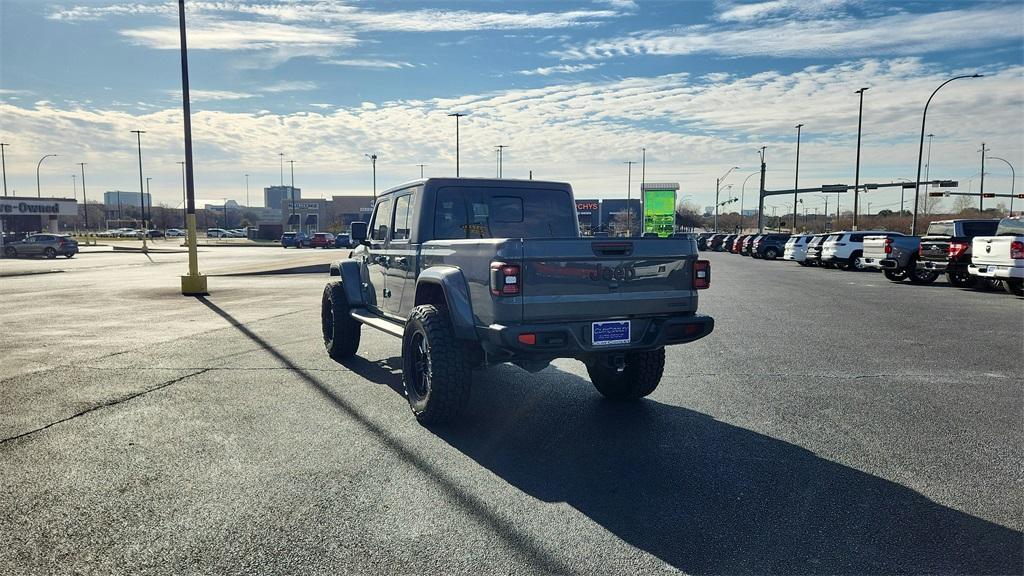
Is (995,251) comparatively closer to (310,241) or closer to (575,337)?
(575,337)

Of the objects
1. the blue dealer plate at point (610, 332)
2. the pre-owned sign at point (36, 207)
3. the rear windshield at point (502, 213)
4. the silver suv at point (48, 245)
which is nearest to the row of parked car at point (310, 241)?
the pre-owned sign at point (36, 207)

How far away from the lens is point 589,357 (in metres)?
5.65

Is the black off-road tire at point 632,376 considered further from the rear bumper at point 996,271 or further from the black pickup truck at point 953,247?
the black pickup truck at point 953,247

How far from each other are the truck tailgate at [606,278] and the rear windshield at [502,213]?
62.8 inches

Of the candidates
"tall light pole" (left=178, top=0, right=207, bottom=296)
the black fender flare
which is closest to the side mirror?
the black fender flare

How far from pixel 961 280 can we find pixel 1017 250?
19.0 ft

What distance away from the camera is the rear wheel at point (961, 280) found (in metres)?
19.0

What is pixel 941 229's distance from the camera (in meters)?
19.8

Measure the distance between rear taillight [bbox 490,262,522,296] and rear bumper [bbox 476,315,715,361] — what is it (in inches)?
10.0

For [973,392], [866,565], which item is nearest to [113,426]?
[866,565]

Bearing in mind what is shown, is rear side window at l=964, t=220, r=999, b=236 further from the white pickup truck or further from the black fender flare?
the black fender flare

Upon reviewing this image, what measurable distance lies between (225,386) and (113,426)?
4.73 feet

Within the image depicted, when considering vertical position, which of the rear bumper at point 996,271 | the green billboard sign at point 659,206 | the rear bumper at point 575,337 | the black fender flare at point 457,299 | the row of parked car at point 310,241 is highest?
the green billboard sign at point 659,206

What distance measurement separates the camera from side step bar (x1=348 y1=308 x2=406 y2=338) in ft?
22.2
